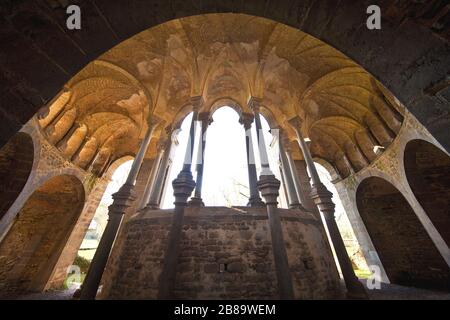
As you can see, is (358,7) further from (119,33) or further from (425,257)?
(425,257)

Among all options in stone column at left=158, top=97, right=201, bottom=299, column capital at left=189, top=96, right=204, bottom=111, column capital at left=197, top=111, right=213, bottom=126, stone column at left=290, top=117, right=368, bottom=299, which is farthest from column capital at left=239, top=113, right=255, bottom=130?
stone column at left=158, top=97, right=201, bottom=299

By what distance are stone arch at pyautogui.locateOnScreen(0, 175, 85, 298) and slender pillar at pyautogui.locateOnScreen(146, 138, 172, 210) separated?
5.09 meters

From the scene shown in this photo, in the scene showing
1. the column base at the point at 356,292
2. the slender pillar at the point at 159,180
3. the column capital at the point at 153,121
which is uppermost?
the column capital at the point at 153,121

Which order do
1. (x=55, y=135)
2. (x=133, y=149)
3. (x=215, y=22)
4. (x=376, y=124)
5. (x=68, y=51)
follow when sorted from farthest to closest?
(x=133, y=149), (x=376, y=124), (x=55, y=135), (x=215, y=22), (x=68, y=51)

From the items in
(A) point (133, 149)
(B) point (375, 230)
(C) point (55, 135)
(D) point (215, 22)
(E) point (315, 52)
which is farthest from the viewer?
(A) point (133, 149)

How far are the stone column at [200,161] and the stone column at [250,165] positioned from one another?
149 cm

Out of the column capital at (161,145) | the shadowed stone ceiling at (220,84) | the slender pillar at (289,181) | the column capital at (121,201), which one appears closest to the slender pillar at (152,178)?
the column capital at (161,145)

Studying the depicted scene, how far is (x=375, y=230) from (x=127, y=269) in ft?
36.7

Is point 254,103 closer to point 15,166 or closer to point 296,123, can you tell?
point 296,123

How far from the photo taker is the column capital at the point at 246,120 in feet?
24.8

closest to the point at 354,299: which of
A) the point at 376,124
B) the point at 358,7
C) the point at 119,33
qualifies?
the point at 358,7

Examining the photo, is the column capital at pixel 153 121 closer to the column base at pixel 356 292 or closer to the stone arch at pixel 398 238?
the column base at pixel 356 292

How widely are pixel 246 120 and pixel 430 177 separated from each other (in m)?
7.19

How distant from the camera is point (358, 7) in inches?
66.4
